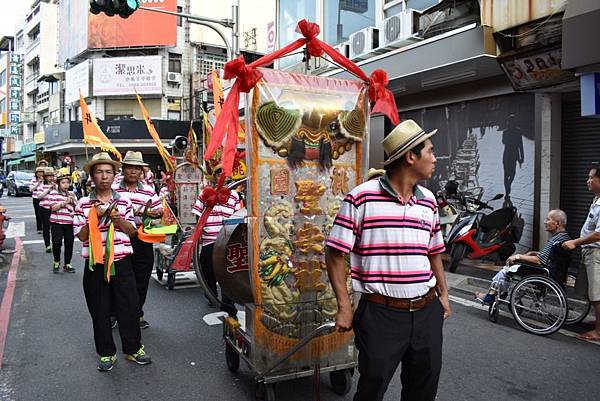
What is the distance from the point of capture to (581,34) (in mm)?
6406

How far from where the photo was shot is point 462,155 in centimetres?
1048

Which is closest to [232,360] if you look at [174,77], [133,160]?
[133,160]

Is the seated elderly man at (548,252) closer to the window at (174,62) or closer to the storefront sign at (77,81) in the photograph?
the window at (174,62)

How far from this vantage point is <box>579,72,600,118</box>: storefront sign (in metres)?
6.65

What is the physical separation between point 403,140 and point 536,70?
6.45 meters

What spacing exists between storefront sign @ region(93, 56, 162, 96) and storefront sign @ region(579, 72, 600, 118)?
30.3m

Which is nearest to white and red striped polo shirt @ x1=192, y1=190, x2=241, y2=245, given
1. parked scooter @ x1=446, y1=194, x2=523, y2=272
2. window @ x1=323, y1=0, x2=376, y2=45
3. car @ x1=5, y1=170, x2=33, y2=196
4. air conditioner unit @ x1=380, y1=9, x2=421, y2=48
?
parked scooter @ x1=446, y1=194, x2=523, y2=272

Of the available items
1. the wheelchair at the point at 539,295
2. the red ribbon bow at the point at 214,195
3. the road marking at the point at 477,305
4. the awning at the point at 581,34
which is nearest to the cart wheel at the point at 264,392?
the red ribbon bow at the point at 214,195

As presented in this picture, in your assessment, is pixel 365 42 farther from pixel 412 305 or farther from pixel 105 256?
pixel 412 305

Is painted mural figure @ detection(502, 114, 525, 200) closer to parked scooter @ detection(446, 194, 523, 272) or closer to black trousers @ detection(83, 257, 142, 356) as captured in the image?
parked scooter @ detection(446, 194, 523, 272)

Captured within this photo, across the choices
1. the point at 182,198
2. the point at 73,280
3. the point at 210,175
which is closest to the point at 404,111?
the point at 182,198

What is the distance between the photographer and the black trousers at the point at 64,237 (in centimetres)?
900

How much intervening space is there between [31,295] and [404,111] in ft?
28.2

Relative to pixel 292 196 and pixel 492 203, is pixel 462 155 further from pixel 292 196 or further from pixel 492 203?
pixel 292 196
